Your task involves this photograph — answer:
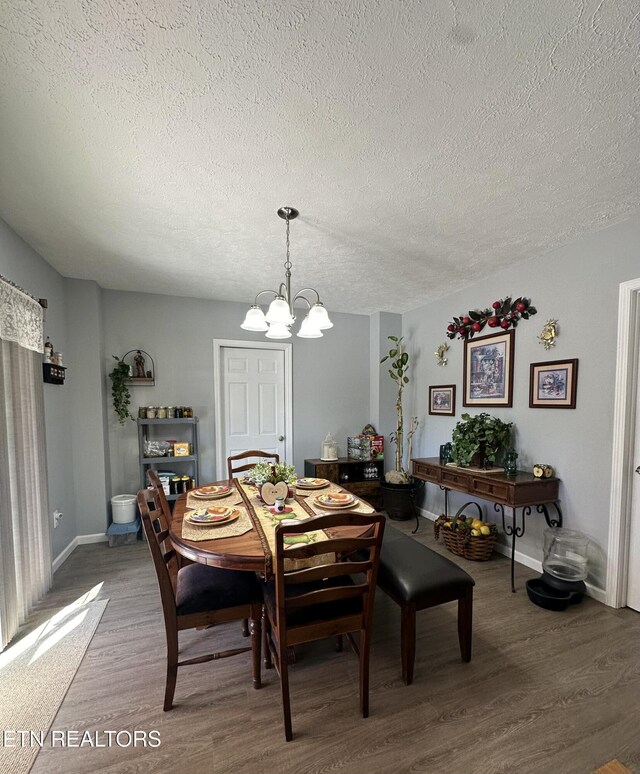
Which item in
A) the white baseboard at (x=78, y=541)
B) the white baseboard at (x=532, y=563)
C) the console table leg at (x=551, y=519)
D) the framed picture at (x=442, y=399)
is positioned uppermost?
the framed picture at (x=442, y=399)

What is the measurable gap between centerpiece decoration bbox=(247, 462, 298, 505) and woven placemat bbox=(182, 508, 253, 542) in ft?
0.74

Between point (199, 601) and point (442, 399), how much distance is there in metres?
3.09

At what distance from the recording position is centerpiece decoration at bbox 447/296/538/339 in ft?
9.37

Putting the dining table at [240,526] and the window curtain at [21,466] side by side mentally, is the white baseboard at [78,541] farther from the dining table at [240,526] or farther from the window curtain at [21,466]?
the dining table at [240,526]

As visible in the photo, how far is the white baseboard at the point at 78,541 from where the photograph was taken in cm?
289

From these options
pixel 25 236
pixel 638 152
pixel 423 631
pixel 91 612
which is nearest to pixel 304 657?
pixel 423 631

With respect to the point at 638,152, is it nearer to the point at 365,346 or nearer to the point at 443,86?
the point at 443,86

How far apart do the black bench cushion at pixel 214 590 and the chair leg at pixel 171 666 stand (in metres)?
0.09

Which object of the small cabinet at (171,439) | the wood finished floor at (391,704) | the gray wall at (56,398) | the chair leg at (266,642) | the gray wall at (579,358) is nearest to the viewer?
the wood finished floor at (391,704)

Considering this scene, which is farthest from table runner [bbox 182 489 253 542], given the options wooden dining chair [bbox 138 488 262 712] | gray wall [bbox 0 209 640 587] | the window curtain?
gray wall [bbox 0 209 640 587]

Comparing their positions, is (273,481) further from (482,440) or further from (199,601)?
(482,440)

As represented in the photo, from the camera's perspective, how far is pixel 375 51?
111cm

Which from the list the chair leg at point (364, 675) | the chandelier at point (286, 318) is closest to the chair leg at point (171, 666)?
the chair leg at point (364, 675)

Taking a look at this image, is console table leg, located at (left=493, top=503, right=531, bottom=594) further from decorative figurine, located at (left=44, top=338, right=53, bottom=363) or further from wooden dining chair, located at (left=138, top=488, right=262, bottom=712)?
decorative figurine, located at (left=44, top=338, right=53, bottom=363)
